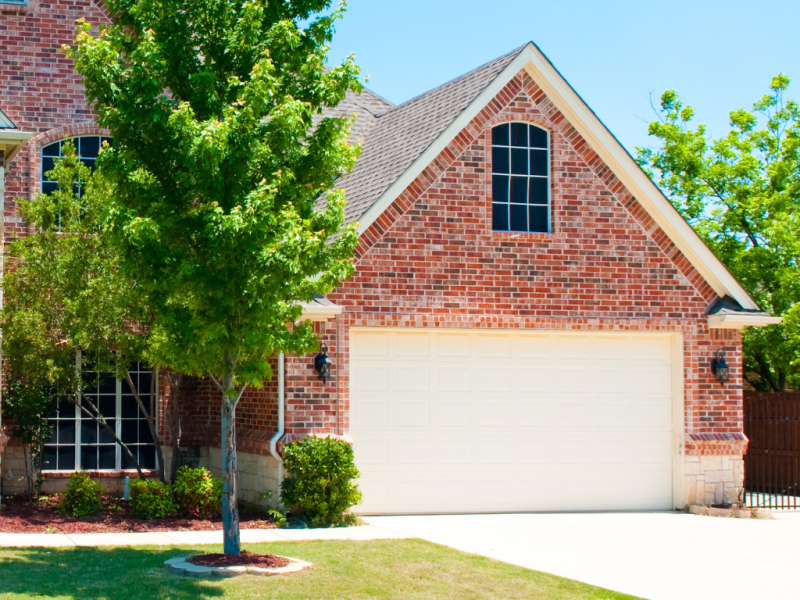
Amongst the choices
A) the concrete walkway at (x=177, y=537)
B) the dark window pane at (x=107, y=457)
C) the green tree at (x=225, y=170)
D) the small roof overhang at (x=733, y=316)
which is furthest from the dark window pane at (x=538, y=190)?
the dark window pane at (x=107, y=457)

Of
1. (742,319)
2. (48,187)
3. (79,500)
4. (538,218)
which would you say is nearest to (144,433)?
(79,500)

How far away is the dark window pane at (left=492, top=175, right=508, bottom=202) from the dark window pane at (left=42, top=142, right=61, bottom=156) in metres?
7.24

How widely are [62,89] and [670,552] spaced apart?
12.0 meters

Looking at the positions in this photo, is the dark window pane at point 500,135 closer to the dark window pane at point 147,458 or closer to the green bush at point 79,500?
the dark window pane at point 147,458

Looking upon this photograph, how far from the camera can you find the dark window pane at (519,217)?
15.5m

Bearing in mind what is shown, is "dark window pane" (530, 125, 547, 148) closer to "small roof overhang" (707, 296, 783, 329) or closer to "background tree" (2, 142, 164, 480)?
"small roof overhang" (707, 296, 783, 329)

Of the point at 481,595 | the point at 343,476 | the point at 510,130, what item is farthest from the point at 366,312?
the point at 481,595

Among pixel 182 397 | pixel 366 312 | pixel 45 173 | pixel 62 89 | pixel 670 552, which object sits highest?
pixel 62 89

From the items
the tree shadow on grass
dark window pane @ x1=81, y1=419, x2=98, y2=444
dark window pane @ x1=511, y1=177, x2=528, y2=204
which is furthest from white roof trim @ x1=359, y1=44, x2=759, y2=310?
the tree shadow on grass

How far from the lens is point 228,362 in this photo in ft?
34.5

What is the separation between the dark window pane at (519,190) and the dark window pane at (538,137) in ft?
1.87

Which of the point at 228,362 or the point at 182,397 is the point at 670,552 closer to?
the point at 228,362

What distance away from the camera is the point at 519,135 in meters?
15.7

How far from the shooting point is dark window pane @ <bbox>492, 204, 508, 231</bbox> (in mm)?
15484
